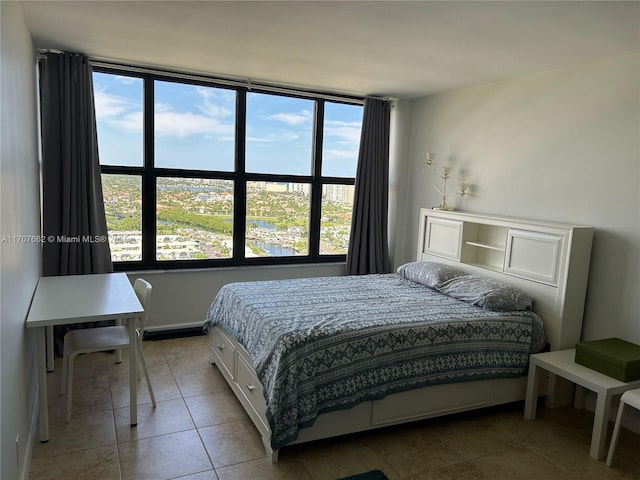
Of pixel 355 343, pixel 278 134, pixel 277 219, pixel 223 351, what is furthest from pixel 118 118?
pixel 355 343

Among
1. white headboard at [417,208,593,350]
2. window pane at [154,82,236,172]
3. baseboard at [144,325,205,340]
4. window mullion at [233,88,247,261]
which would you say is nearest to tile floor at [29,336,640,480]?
white headboard at [417,208,593,350]

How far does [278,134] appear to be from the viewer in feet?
15.5

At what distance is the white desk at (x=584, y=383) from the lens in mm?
2611

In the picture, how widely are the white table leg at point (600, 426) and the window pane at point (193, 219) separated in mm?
3280

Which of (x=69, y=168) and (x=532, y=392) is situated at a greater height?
(x=69, y=168)

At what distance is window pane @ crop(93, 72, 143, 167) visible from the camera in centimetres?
395

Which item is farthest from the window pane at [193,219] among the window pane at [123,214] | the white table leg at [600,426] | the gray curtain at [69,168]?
the white table leg at [600,426]

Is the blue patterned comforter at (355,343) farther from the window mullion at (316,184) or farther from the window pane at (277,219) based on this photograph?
the window mullion at (316,184)

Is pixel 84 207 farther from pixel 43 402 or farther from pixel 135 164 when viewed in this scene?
pixel 43 402

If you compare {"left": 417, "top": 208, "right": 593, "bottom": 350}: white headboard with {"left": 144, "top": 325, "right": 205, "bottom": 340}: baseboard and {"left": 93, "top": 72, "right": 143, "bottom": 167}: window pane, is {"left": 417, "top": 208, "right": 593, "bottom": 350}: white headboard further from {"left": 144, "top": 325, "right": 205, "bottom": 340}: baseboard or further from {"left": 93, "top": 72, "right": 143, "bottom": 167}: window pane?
{"left": 93, "top": 72, "right": 143, "bottom": 167}: window pane

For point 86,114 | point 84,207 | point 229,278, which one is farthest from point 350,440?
point 86,114

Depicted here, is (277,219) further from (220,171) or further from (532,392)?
(532,392)

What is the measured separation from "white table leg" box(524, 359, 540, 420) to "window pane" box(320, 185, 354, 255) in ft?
8.00

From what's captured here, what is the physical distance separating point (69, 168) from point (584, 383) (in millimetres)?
3895
